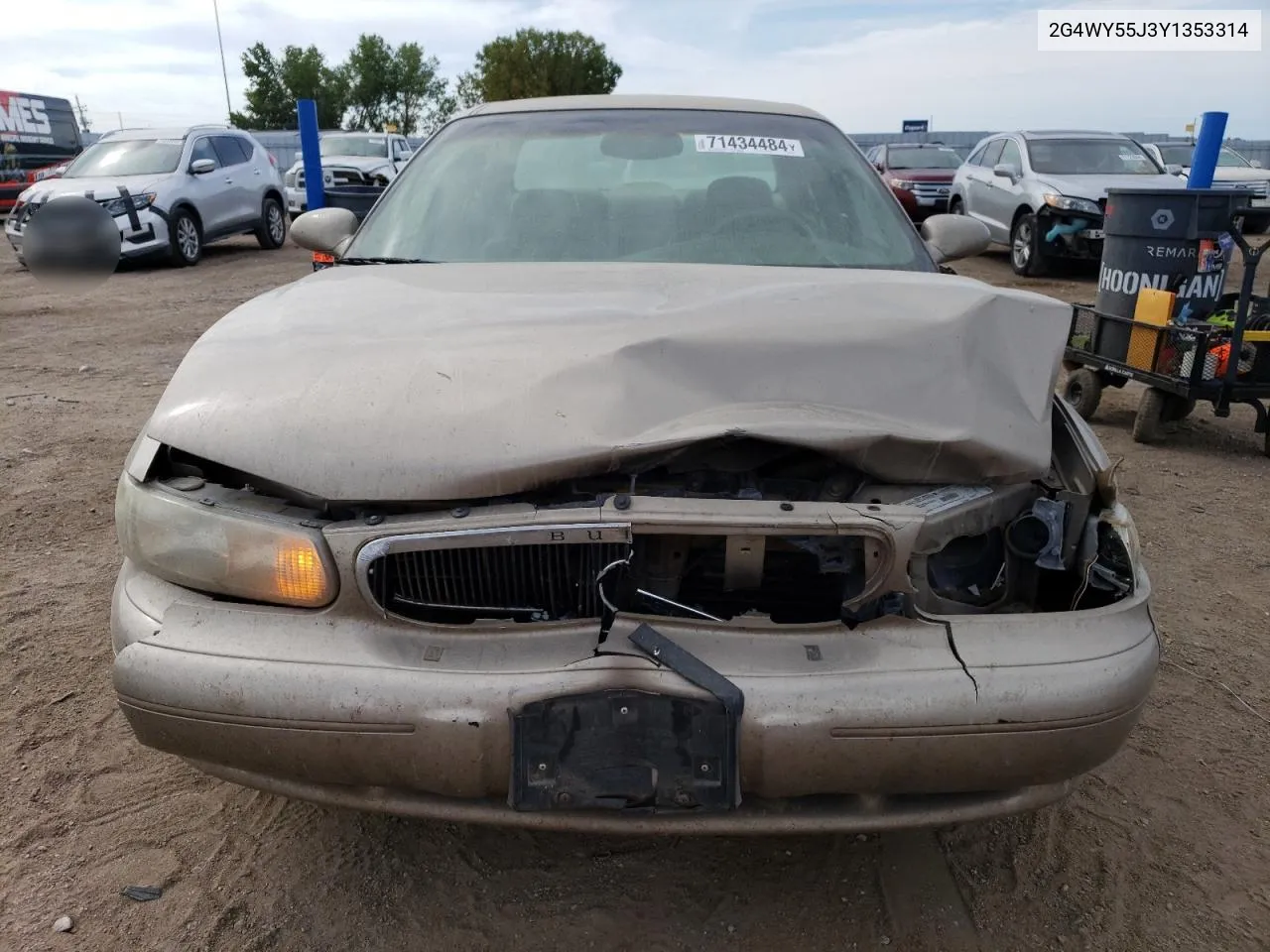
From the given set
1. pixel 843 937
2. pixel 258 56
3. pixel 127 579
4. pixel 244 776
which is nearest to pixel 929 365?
pixel 843 937

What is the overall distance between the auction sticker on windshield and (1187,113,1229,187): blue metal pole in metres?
4.85

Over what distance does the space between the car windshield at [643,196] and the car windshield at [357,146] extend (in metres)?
Answer: 14.2

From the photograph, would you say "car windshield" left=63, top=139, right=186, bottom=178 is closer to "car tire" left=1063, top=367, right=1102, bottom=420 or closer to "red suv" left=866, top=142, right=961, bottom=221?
"red suv" left=866, top=142, right=961, bottom=221

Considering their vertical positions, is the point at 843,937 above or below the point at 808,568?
below

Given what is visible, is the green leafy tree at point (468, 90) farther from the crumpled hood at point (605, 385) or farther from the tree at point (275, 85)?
the crumpled hood at point (605, 385)

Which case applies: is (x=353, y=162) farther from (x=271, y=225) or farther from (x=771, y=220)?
(x=771, y=220)

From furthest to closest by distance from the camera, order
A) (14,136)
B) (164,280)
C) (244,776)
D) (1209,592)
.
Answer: (14,136) → (164,280) → (1209,592) → (244,776)

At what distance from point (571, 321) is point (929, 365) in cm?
74

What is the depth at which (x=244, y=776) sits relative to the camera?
5.65 feet

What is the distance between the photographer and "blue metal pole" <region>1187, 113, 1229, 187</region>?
20.9ft

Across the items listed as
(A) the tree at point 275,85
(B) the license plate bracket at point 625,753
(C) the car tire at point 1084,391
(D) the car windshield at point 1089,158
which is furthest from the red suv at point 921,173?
(A) the tree at point 275,85

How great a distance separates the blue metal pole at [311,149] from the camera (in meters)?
10.9

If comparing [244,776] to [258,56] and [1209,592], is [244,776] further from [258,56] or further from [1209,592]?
[258,56]

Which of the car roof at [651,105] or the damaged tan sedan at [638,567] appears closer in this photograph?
the damaged tan sedan at [638,567]
